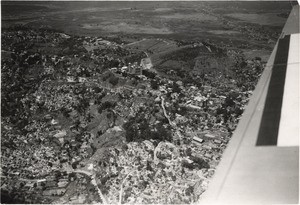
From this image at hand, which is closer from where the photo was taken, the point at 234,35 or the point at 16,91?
the point at 16,91

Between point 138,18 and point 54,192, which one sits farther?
point 138,18

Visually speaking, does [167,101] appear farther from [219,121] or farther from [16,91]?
[16,91]

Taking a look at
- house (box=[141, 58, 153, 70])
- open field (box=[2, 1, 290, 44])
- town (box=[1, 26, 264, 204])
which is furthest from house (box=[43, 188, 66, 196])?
open field (box=[2, 1, 290, 44])

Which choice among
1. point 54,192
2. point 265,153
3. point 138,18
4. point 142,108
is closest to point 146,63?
point 142,108

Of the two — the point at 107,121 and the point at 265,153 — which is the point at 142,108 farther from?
the point at 265,153

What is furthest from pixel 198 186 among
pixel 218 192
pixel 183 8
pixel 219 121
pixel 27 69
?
pixel 183 8

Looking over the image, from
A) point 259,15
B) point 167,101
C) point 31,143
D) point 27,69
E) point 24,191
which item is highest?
point 259,15

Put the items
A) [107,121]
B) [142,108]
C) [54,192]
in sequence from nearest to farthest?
[54,192] < [107,121] < [142,108]

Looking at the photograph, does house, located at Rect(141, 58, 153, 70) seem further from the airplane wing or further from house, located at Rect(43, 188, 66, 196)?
house, located at Rect(43, 188, 66, 196)
